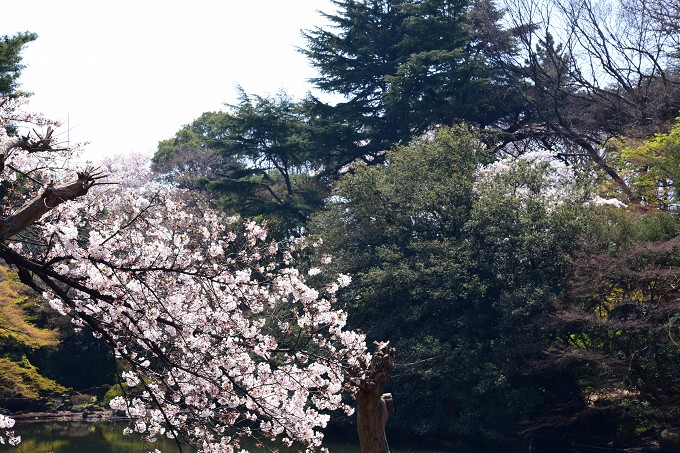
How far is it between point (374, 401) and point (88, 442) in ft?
42.6

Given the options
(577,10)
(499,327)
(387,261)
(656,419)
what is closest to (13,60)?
(387,261)

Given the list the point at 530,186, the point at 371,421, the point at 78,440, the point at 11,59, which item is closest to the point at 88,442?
the point at 78,440

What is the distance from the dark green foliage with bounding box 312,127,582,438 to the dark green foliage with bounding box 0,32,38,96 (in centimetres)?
811

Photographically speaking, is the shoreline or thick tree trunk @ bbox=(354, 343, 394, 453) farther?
the shoreline

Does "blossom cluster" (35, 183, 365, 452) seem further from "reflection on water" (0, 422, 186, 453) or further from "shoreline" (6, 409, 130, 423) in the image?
"shoreline" (6, 409, 130, 423)

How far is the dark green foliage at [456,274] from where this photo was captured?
15844 millimetres

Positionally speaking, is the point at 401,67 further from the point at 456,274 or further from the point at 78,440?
the point at 78,440

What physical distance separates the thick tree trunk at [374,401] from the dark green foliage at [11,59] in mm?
8886

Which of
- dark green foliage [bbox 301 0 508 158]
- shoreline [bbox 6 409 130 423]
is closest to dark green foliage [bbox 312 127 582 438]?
dark green foliage [bbox 301 0 508 158]

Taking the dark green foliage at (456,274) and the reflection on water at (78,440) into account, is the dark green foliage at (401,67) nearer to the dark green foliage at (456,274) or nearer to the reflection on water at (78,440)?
the dark green foliage at (456,274)

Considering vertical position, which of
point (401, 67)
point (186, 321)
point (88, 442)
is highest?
point (401, 67)

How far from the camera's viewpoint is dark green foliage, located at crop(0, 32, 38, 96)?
497 inches

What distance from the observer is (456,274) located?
55.2 feet

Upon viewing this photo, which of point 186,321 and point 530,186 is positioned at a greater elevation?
point 530,186
